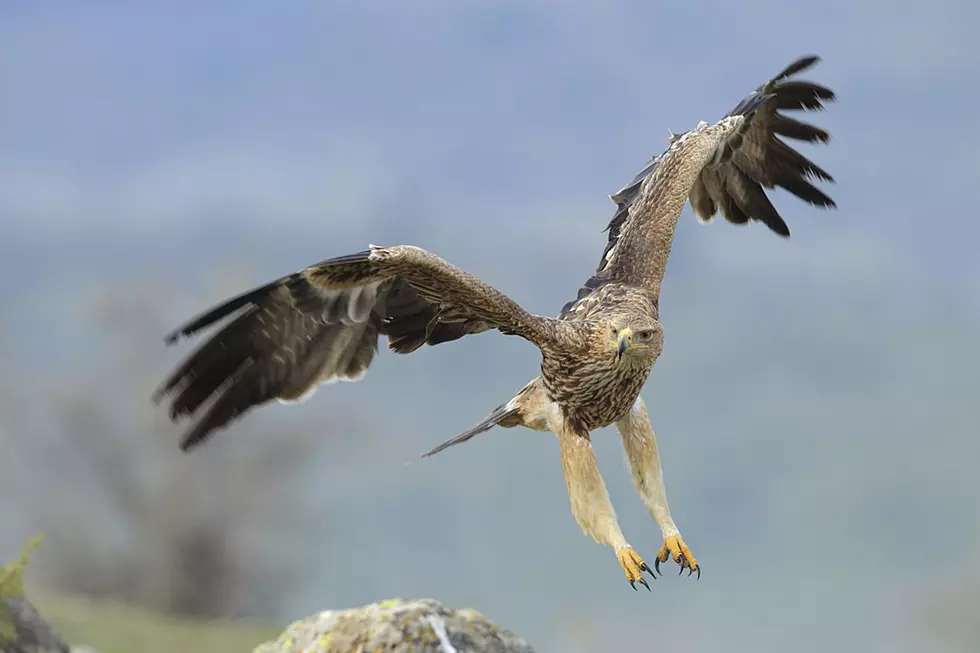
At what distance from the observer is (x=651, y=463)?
710cm

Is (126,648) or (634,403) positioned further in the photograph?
(126,648)

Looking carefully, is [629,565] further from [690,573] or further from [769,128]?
[769,128]

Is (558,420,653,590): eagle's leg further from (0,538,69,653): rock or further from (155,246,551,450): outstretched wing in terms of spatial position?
(0,538,69,653): rock

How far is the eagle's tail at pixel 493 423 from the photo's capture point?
23.6 feet

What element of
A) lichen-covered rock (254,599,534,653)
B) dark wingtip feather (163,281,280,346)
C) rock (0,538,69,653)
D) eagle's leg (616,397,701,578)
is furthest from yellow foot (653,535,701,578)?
rock (0,538,69,653)

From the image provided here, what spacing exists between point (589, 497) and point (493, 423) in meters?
0.88

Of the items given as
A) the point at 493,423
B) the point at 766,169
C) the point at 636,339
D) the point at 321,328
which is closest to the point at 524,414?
the point at 493,423

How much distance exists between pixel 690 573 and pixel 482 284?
7.08 feet

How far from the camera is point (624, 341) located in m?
6.31

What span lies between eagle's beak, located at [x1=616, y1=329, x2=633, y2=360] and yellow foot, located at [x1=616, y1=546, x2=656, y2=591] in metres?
1.15

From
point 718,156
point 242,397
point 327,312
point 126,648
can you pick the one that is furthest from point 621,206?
point 126,648

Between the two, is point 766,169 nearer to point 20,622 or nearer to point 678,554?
point 678,554

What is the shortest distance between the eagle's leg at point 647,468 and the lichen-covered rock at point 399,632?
110 cm

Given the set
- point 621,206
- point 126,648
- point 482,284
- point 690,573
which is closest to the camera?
point 482,284
